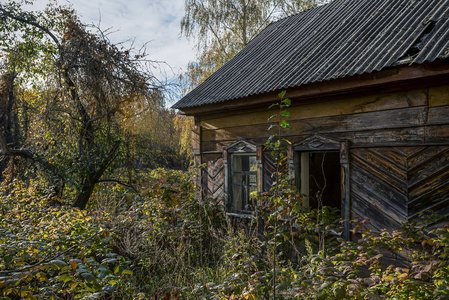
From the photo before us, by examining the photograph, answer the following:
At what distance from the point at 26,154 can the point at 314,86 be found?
7.25 metres

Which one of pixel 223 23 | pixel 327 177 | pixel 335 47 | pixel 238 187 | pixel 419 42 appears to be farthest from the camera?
pixel 223 23

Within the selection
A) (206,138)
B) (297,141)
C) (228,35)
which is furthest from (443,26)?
(228,35)

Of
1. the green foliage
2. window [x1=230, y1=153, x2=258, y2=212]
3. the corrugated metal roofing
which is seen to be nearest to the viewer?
the green foliage

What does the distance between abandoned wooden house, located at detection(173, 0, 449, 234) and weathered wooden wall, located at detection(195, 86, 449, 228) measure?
13 millimetres

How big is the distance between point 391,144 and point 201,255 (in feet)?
9.96

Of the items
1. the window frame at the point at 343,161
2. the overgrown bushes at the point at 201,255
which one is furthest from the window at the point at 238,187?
the window frame at the point at 343,161

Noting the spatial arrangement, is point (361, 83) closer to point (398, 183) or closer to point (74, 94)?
point (398, 183)

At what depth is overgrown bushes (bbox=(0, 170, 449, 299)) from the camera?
2.32 metres

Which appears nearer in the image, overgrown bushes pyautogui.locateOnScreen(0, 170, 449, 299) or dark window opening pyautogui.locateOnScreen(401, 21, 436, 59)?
overgrown bushes pyautogui.locateOnScreen(0, 170, 449, 299)

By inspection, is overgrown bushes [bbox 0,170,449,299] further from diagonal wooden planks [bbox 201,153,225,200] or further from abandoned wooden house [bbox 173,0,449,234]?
abandoned wooden house [bbox 173,0,449,234]

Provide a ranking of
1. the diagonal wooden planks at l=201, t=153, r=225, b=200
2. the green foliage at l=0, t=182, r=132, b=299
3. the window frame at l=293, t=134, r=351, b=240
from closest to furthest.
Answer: the green foliage at l=0, t=182, r=132, b=299, the window frame at l=293, t=134, r=351, b=240, the diagonal wooden planks at l=201, t=153, r=225, b=200

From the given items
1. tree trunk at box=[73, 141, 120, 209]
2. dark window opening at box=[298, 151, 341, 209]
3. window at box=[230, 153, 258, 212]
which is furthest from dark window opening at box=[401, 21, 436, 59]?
tree trunk at box=[73, 141, 120, 209]

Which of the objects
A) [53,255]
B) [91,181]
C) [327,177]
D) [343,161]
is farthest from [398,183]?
[91,181]

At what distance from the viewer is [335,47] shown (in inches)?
226
